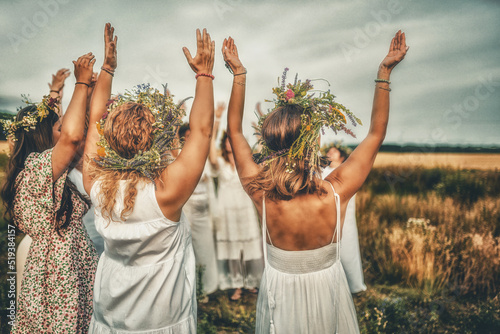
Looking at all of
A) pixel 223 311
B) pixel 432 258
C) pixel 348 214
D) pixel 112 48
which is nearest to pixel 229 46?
pixel 112 48

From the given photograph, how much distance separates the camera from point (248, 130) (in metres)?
4.20

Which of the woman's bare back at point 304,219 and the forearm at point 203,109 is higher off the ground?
the forearm at point 203,109

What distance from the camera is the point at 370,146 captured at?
7.29 feet

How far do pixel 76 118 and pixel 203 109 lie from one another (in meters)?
1.00

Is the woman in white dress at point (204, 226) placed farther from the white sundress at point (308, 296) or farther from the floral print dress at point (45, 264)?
the white sundress at point (308, 296)

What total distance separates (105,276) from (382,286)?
3.93 meters

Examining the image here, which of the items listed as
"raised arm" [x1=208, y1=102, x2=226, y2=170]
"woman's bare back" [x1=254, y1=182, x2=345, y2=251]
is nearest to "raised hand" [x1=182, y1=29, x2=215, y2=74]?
"woman's bare back" [x1=254, y1=182, x2=345, y2=251]

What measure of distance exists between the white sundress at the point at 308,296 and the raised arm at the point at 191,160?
537mm

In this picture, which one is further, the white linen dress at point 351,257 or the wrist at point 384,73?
the white linen dress at point 351,257

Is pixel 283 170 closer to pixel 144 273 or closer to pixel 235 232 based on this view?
pixel 144 273

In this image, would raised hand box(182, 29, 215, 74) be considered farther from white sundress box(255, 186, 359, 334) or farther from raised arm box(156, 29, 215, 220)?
white sundress box(255, 186, 359, 334)

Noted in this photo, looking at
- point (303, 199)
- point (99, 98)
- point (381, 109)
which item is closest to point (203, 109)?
point (303, 199)

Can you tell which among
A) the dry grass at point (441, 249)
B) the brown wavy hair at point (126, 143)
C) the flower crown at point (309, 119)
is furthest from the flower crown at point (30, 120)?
the dry grass at point (441, 249)

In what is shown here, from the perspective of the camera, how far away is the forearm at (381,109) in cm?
226
